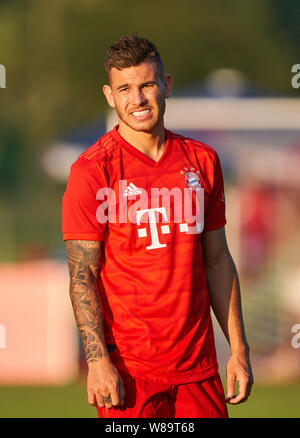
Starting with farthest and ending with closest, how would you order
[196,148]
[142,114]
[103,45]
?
[103,45] < [196,148] < [142,114]

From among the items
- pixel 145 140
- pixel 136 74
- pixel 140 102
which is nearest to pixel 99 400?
pixel 145 140

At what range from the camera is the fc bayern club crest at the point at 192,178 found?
13.5 ft

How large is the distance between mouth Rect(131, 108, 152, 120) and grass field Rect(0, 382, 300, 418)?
5170 mm

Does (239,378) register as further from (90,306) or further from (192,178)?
(192,178)

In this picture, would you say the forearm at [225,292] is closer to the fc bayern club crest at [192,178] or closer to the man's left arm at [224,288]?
the man's left arm at [224,288]

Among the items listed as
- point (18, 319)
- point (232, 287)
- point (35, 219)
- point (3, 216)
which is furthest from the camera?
point (3, 216)

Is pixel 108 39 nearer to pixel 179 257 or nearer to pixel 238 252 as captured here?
pixel 238 252

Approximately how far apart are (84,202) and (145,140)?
0.45 m

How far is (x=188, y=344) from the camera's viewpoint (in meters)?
4.06

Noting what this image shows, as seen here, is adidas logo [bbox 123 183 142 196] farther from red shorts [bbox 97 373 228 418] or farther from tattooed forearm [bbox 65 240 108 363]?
red shorts [bbox 97 373 228 418]

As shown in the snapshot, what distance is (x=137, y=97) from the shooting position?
401cm

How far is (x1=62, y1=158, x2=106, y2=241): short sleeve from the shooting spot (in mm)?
3930

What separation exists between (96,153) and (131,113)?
0.80 ft

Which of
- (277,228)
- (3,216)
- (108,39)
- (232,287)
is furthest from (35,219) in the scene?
(232,287)
